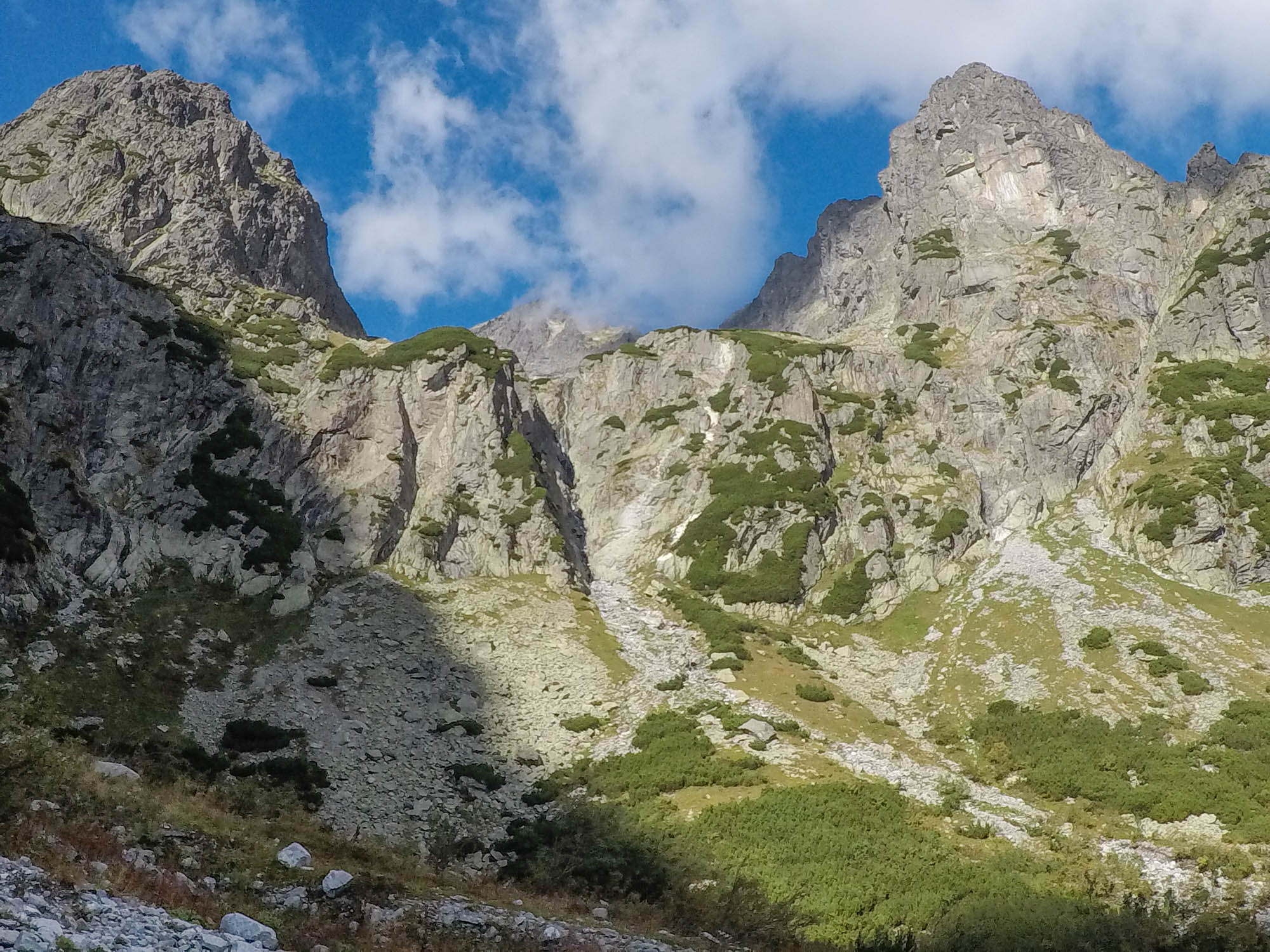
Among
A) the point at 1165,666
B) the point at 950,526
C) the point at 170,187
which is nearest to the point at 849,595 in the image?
the point at 950,526

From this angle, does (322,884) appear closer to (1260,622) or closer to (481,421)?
(1260,622)

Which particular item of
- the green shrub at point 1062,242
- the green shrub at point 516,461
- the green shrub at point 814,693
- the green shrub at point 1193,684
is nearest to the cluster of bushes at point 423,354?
the green shrub at point 516,461

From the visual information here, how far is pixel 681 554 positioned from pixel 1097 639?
101 feet

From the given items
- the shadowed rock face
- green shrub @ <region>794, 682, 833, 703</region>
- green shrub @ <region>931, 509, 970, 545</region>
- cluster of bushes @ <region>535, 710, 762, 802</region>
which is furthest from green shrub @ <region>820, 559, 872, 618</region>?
cluster of bushes @ <region>535, 710, 762, 802</region>

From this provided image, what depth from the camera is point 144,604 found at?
46.6 m

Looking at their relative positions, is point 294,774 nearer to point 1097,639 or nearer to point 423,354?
point 1097,639

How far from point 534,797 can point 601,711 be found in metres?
9.08

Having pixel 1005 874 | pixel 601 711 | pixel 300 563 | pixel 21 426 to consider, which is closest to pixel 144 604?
pixel 300 563

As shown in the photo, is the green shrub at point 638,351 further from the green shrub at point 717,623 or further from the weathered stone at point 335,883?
the weathered stone at point 335,883

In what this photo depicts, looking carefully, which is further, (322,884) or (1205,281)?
(1205,281)

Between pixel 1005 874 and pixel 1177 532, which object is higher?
pixel 1177 532

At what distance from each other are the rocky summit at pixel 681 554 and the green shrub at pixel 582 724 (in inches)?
62.1

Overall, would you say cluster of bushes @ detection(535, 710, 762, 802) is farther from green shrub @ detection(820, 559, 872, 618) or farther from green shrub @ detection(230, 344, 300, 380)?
green shrub @ detection(230, 344, 300, 380)

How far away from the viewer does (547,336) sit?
7451 inches
